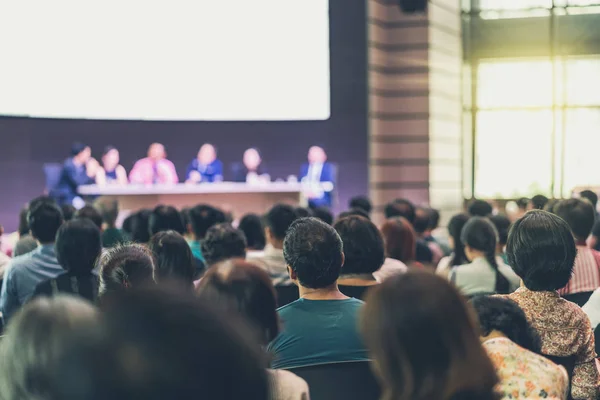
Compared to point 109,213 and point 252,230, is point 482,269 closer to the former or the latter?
point 252,230

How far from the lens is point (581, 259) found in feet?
11.5

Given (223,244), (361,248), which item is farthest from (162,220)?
(361,248)

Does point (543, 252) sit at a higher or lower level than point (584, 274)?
higher

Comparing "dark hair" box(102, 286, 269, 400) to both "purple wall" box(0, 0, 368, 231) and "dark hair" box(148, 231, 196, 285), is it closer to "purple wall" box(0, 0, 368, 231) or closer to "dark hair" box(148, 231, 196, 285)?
"dark hair" box(148, 231, 196, 285)

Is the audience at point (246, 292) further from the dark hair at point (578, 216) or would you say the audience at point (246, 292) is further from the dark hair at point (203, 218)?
the dark hair at point (203, 218)

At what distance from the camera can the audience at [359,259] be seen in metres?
2.96

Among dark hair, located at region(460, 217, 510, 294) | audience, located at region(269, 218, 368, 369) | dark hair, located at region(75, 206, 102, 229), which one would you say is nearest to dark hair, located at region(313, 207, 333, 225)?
dark hair, located at region(75, 206, 102, 229)

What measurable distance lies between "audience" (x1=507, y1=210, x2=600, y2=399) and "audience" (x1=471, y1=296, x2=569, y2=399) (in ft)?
1.40

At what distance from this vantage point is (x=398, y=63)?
1107 cm

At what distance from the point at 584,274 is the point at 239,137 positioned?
8931 mm

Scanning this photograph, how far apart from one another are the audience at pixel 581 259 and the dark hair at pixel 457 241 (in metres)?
0.56

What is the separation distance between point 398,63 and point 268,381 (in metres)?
10.7

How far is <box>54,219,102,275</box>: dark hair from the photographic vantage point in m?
2.97

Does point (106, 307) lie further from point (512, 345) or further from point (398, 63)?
point (398, 63)
